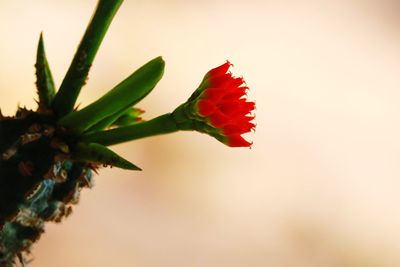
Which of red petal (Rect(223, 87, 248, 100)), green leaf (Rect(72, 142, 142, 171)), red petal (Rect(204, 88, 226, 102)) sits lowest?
green leaf (Rect(72, 142, 142, 171))

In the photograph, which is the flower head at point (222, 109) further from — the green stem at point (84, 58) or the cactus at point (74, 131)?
the green stem at point (84, 58)

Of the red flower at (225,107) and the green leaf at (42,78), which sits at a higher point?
the red flower at (225,107)

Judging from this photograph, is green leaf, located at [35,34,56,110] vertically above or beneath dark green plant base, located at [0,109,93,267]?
above

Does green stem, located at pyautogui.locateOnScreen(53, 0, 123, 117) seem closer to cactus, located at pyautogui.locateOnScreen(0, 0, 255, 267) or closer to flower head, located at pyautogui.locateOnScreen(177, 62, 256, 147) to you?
cactus, located at pyautogui.locateOnScreen(0, 0, 255, 267)

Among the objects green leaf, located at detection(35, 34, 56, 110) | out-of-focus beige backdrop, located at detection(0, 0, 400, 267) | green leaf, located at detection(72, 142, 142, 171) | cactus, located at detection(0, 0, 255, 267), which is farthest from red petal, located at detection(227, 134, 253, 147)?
out-of-focus beige backdrop, located at detection(0, 0, 400, 267)

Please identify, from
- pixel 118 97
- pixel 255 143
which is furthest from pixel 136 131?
pixel 255 143

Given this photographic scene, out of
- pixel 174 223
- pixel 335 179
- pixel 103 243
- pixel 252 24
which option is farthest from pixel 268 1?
pixel 103 243

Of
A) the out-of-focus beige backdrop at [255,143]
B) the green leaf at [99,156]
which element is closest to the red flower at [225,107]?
the green leaf at [99,156]
